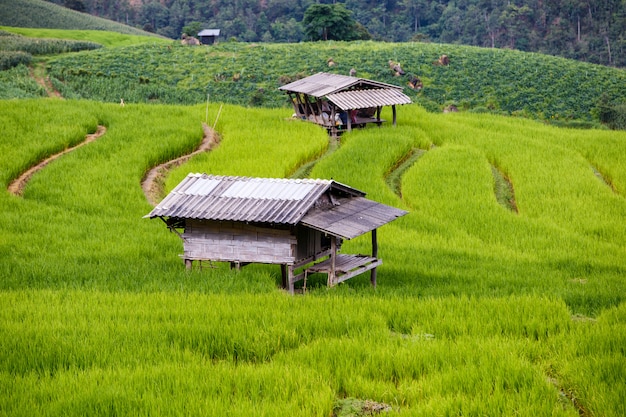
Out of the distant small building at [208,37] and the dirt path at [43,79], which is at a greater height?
the distant small building at [208,37]

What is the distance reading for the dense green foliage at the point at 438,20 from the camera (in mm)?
84250

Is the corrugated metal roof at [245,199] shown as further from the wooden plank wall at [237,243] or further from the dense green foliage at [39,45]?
the dense green foliage at [39,45]

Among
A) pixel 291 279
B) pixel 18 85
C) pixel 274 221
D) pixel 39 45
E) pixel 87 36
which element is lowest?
pixel 291 279

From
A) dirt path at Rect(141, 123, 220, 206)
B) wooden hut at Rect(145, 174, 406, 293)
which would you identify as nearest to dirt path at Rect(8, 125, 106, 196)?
dirt path at Rect(141, 123, 220, 206)

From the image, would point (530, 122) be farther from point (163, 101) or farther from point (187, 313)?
point (187, 313)

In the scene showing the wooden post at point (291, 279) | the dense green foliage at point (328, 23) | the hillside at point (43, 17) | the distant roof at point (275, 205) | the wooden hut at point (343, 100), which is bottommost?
the wooden post at point (291, 279)

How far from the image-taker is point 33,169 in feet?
83.1

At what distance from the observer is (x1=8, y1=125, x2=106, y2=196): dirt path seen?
23609 millimetres

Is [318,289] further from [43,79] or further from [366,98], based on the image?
[43,79]

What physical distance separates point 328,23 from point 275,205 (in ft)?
176

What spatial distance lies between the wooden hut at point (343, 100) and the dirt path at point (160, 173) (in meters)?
3.87

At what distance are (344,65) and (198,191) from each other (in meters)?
38.2

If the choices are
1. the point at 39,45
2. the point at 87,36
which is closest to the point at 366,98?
the point at 39,45

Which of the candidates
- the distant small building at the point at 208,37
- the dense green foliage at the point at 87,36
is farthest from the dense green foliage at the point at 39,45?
the distant small building at the point at 208,37
